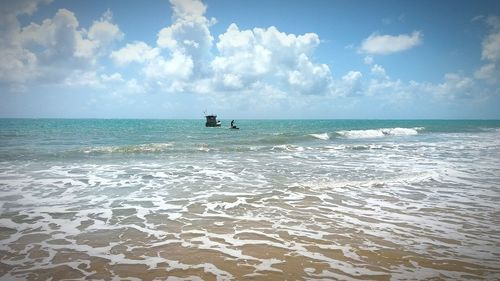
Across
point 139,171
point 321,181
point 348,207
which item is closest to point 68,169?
point 139,171

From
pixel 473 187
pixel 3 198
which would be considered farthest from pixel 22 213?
pixel 473 187

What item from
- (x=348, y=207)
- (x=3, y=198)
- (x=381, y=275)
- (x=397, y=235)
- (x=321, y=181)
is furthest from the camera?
(x=321, y=181)

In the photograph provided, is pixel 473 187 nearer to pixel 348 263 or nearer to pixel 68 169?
pixel 348 263

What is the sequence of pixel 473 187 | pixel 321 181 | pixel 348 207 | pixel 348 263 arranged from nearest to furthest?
pixel 348 263 < pixel 348 207 < pixel 473 187 < pixel 321 181

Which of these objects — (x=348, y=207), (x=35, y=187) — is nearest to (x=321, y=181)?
(x=348, y=207)

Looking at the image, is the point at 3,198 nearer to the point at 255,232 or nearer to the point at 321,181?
the point at 255,232

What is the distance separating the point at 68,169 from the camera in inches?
634

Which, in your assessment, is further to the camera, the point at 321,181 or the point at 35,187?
the point at 321,181

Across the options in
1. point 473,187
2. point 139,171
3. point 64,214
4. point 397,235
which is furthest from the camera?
point 139,171

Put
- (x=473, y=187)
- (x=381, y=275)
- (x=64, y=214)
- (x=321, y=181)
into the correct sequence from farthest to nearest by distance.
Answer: (x=321, y=181) < (x=473, y=187) < (x=64, y=214) < (x=381, y=275)

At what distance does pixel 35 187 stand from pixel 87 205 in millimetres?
4072

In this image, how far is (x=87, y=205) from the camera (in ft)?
31.1

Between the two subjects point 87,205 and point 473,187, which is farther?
point 473,187

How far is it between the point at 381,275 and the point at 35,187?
12.4m
